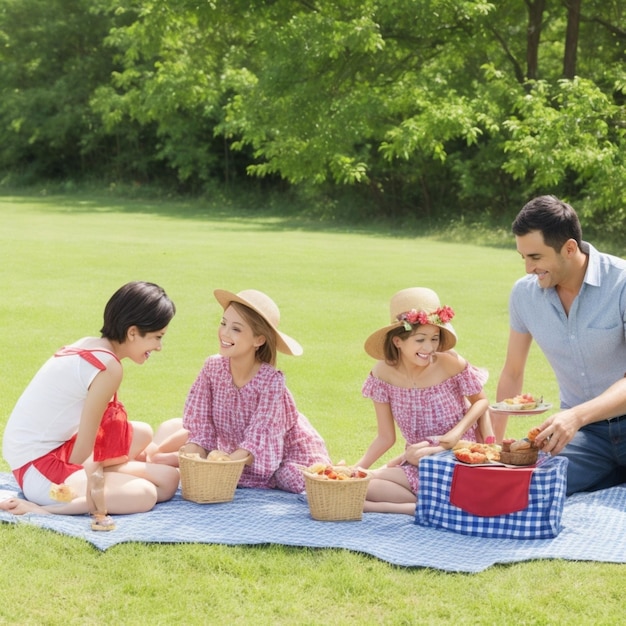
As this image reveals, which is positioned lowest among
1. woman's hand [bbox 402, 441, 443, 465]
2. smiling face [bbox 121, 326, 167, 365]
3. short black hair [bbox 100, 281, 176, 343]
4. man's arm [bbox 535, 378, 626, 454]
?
woman's hand [bbox 402, 441, 443, 465]

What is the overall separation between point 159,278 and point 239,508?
33.3 feet

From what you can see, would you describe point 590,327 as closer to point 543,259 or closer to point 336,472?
point 543,259

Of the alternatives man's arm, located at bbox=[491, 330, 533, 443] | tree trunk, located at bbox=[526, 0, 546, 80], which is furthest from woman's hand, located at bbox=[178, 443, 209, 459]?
tree trunk, located at bbox=[526, 0, 546, 80]

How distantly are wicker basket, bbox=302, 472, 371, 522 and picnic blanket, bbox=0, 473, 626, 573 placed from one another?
5cm

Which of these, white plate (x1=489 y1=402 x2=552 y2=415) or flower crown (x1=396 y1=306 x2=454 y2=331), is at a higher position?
flower crown (x1=396 y1=306 x2=454 y2=331)

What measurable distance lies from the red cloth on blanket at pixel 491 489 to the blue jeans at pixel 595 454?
2.35 feet

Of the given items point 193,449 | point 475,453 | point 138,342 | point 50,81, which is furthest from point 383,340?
point 50,81

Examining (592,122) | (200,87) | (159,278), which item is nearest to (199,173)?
(200,87)

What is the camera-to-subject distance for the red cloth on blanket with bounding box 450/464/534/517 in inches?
186

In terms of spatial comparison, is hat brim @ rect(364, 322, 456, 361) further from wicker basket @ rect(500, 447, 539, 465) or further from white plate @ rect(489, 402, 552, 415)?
wicker basket @ rect(500, 447, 539, 465)

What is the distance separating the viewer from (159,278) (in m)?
14.9

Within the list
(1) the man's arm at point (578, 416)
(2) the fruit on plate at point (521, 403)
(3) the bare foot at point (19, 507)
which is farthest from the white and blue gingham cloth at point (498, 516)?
(3) the bare foot at point (19, 507)

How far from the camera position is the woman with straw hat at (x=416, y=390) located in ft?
17.3

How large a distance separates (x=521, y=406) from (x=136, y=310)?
6.40ft
